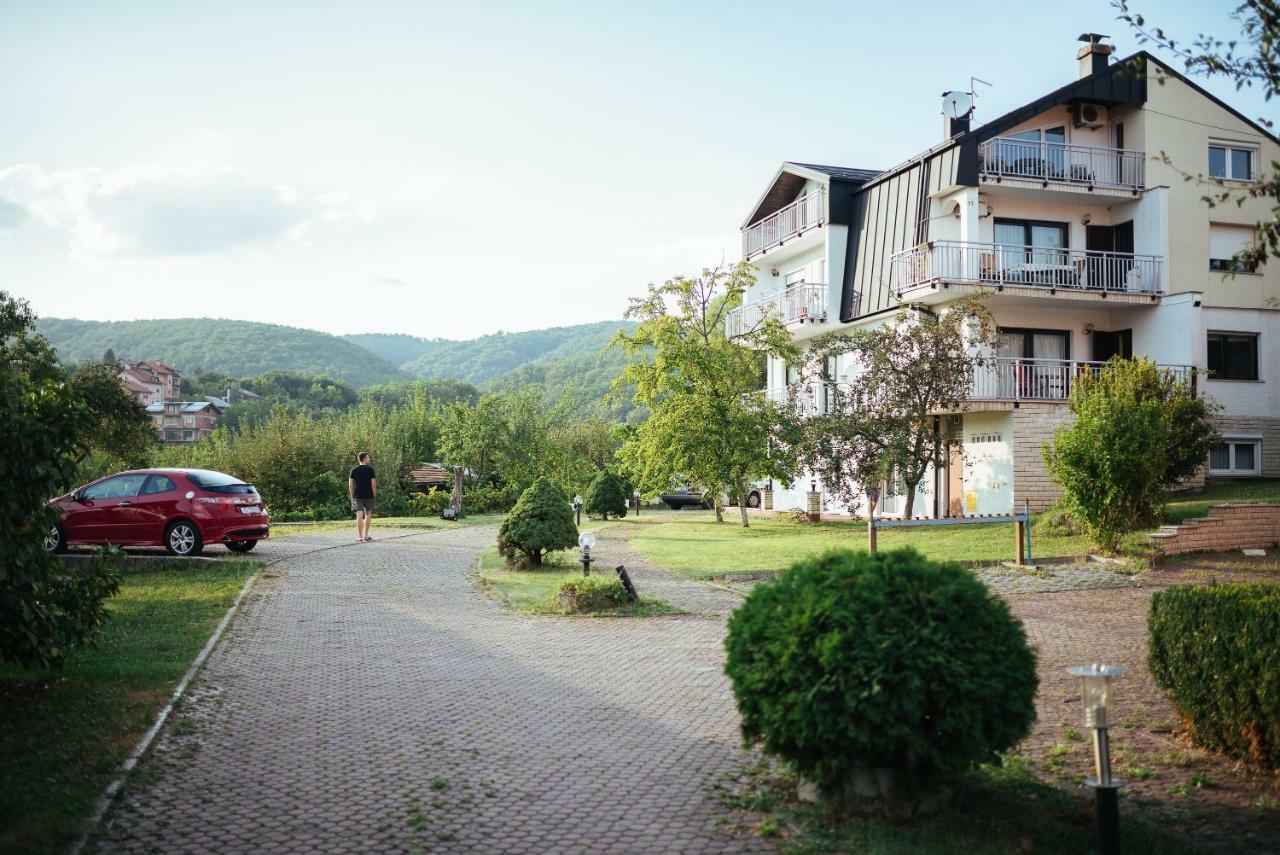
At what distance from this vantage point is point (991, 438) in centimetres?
2500

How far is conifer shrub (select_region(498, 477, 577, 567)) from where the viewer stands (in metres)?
16.5

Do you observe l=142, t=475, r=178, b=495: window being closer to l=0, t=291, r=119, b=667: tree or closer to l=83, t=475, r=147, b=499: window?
l=83, t=475, r=147, b=499: window

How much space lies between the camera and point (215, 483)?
17359 millimetres

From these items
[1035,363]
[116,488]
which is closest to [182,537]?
[116,488]

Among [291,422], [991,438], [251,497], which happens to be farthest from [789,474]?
[291,422]

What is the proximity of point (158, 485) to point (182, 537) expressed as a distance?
994 millimetres

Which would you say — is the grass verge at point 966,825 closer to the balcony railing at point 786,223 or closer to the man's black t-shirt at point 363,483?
the man's black t-shirt at point 363,483

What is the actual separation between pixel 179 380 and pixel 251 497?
73318 mm

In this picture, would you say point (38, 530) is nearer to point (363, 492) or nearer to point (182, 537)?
point (182, 537)

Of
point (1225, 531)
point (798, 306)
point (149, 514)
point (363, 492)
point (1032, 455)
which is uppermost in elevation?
point (798, 306)

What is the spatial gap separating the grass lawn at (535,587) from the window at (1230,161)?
850 inches

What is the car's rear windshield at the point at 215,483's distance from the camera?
17.2 metres

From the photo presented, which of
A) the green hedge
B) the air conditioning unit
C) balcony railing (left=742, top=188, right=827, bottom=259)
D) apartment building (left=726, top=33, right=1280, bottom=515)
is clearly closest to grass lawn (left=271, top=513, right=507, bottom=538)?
apartment building (left=726, top=33, right=1280, bottom=515)

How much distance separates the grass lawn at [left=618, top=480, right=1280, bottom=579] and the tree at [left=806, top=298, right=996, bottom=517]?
173 cm
